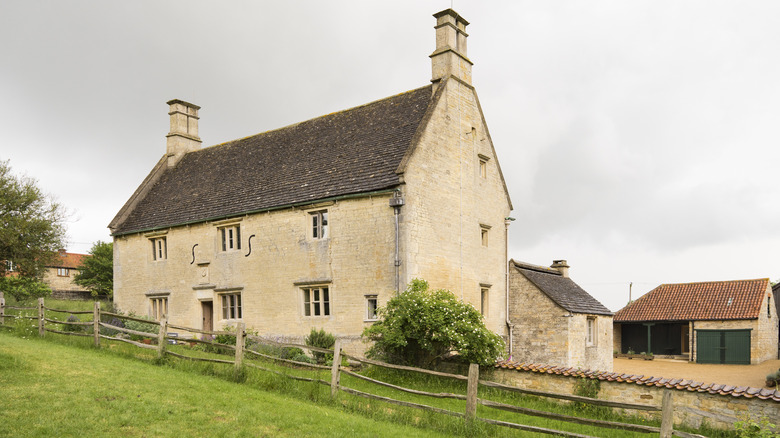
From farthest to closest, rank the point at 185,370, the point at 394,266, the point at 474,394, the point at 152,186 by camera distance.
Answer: the point at 152,186 < the point at 394,266 < the point at 185,370 < the point at 474,394

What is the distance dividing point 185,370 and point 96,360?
7.94ft

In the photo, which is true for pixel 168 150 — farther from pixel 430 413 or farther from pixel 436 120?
pixel 430 413

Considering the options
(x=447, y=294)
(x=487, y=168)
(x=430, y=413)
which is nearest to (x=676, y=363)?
(x=487, y=168)

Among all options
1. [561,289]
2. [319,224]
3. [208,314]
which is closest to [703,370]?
[561,289]

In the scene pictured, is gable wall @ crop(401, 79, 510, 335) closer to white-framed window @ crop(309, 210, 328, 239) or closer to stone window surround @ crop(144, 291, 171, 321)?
white-framed window @ crop(309, 210, 328, 239)

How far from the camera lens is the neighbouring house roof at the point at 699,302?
3412cm

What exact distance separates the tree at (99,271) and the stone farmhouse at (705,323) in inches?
1870

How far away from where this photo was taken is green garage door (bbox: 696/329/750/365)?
109ft

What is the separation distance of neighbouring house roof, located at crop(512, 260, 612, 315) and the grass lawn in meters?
A: 14.5

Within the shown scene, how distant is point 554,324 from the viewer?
24.0m

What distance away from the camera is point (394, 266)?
2003 centimetres

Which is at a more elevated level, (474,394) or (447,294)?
(447,294)

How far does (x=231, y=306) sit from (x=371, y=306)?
7.88m

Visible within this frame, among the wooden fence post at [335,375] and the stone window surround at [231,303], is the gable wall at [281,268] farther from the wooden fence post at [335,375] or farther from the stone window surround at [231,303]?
the wooden fence post at [335,375]
